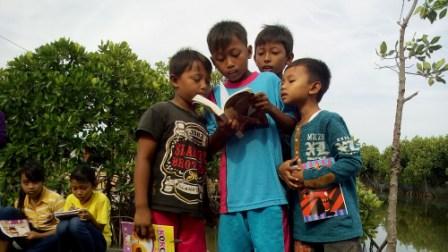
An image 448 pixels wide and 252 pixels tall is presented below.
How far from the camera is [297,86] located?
1.96m

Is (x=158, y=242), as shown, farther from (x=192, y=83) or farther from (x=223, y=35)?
(x=223, y=35)

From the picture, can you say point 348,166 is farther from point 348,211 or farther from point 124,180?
point 124,180

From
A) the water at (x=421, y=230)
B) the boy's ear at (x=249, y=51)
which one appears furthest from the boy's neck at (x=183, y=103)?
the water at (x=421, y=230)

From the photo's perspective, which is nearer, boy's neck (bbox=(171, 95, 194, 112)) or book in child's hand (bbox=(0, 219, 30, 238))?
boy's neck (bbox=(171, 95, 194, 112))

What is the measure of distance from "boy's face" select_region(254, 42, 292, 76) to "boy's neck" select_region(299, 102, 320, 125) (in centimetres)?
40

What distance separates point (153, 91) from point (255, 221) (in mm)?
4170

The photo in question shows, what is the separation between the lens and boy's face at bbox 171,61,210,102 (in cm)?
209

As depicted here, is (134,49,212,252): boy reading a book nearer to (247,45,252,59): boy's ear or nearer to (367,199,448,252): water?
(247,45,252,59): boy's ear

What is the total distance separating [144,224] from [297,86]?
36.7 inches

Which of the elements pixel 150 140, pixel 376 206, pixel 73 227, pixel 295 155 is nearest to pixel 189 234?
pixel 150 140

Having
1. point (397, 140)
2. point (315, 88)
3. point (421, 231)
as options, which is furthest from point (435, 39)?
point (421, 231)

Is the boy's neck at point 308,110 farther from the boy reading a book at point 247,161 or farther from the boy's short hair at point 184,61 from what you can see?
the boy's short hair at point 184,61

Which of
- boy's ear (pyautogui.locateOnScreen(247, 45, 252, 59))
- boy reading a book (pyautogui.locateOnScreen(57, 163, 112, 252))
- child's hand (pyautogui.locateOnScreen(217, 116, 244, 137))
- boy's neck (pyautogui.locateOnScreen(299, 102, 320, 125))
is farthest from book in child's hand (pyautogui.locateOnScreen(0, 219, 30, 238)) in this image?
→ boy's neck (pyautogui.locateOnScreen(299, 102, 320, 125))

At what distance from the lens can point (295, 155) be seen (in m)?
1.95
